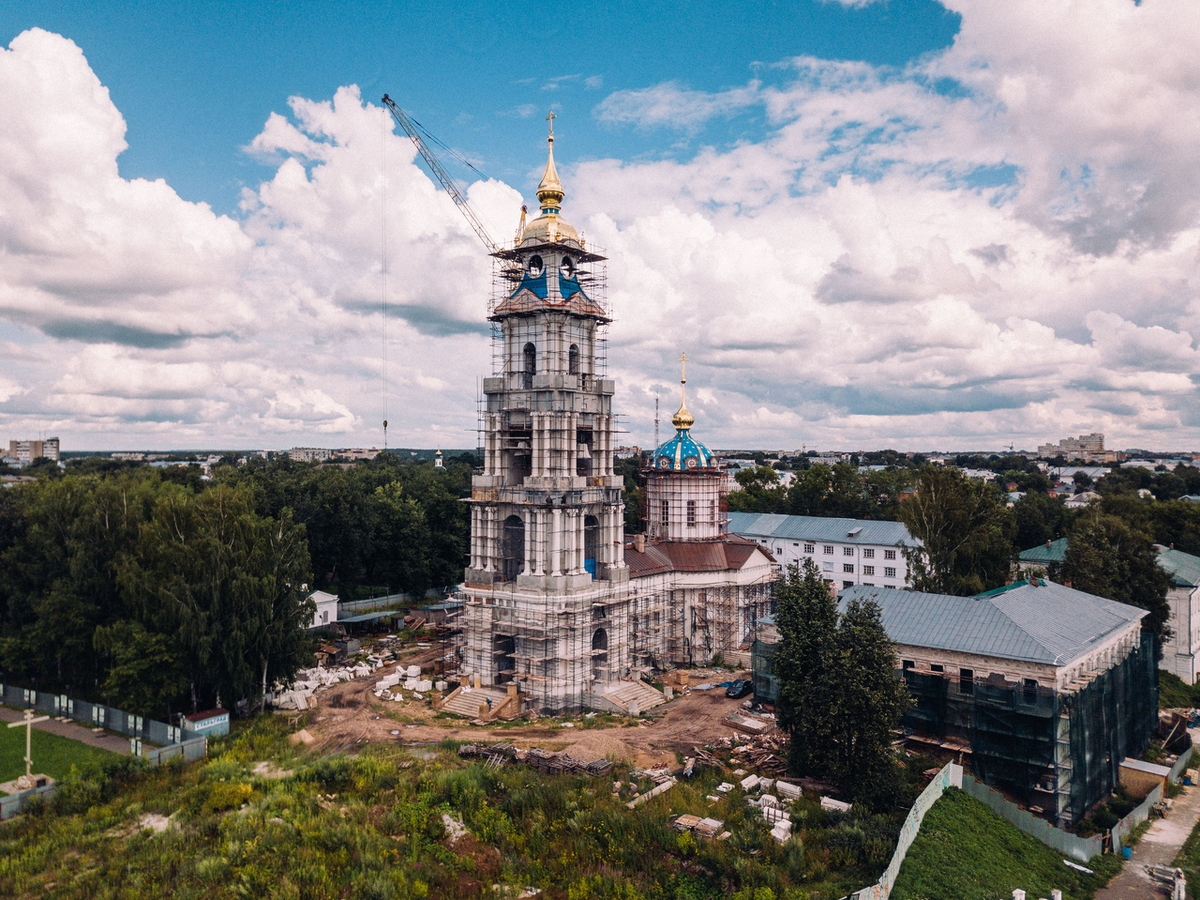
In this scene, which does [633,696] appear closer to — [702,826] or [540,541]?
[540,541]

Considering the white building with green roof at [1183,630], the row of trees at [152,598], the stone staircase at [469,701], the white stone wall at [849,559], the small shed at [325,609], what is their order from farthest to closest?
the white stone wall at [849,559]
the small shed at [325,609]
the white building with green roof at [1183,630]
the stone staircase at [469,701]
the row of trees at [152,598]

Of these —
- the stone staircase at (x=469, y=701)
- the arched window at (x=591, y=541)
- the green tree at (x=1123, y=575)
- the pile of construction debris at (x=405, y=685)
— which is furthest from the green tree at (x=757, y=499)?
the stone staircase at (x=469, y=701)

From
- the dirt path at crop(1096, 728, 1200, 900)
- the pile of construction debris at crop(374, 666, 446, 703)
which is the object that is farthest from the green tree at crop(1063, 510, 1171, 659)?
the pile of construction debris at crop(374, 666, 446, 703)

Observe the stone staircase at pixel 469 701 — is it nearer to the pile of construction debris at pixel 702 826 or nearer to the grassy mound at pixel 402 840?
the grassy mound at pixel 402 840

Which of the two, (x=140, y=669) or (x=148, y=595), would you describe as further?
(x=148, y=595)

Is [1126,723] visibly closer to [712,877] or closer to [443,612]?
[712,877]

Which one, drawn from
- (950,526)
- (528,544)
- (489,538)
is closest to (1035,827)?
(950,526)
